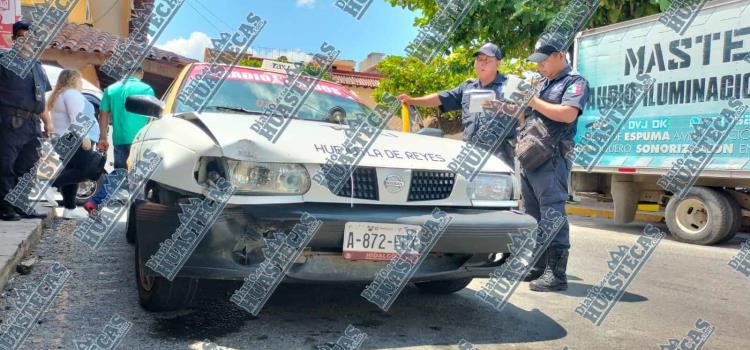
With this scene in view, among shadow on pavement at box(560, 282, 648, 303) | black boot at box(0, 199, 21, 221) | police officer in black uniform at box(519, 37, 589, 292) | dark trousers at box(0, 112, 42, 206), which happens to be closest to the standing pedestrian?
dark trousers at box(0, 112, 42, 206)

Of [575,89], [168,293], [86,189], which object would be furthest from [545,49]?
[86,189]

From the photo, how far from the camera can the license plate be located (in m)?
2.77

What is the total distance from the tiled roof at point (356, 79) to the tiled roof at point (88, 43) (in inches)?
357

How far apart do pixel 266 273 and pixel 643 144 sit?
20.5 feet

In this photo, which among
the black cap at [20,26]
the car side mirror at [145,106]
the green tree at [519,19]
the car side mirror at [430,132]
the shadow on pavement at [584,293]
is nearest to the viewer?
the car side mirror at [145,106]

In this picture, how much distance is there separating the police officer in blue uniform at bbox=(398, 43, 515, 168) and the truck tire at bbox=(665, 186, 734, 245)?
3.62 m

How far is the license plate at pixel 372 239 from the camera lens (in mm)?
2768

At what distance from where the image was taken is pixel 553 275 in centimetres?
413

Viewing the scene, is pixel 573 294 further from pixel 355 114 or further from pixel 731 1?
pixel 731 1

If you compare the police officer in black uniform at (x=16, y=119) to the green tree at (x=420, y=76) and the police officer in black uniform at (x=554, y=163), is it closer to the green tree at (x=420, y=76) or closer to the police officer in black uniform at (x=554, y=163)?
the police officer in black uniform at (x=554, y=163)

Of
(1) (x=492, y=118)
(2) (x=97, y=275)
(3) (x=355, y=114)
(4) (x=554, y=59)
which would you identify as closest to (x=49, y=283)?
(2) (x=97, y=275)

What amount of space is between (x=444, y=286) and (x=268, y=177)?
1.55 metres

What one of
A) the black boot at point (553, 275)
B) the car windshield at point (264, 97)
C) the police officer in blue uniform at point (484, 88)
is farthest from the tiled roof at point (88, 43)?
the black boot at point (553, 275)

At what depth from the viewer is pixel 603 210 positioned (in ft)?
31.3
